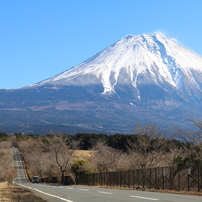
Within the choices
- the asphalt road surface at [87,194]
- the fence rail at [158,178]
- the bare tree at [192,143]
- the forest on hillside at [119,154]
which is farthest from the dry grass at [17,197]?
the forest on hillside at [119,154]

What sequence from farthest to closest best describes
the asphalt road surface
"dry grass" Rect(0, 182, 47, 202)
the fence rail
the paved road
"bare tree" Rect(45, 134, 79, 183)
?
"bare tree" Rect(45, 134, 79, 183) < the fence rail < "dry grass" Rect(0, 182, 47, 202) < the asphalt road surface < the paved road

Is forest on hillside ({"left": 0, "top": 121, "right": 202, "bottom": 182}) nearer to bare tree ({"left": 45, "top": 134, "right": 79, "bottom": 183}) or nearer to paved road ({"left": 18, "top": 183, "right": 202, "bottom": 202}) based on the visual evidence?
bare tree ({"left": 45, "top": 134, "right": 79, "bottom": 183})

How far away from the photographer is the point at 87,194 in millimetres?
21125

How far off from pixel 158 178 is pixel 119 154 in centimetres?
3516

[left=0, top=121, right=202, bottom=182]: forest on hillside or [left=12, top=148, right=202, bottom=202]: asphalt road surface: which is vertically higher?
[left=0, top=121, right=202, bottom=182]: forest on hillside

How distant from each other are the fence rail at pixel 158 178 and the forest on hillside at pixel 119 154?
6.82 feet

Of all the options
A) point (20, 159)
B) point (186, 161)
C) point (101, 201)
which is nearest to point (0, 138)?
point (20, 159)

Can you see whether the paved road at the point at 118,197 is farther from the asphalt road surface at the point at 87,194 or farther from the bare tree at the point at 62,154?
the bare tree at the point at 62,154

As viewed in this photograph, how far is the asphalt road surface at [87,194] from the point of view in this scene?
675 inches

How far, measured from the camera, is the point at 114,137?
95625 millimetres

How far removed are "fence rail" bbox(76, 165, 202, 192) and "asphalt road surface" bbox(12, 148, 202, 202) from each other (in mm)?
2372

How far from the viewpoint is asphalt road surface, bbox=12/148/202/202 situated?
17141 mm

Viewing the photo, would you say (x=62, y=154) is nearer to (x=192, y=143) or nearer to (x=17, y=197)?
(x=192, y=143)

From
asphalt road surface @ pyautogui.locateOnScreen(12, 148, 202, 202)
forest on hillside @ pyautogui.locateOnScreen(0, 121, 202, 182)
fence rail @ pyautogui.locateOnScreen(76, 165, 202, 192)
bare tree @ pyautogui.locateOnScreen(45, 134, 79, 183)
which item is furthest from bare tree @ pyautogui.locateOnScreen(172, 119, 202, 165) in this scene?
bare tree @ pyautogui.locateOnScreen(45, 134, 79, 183)
